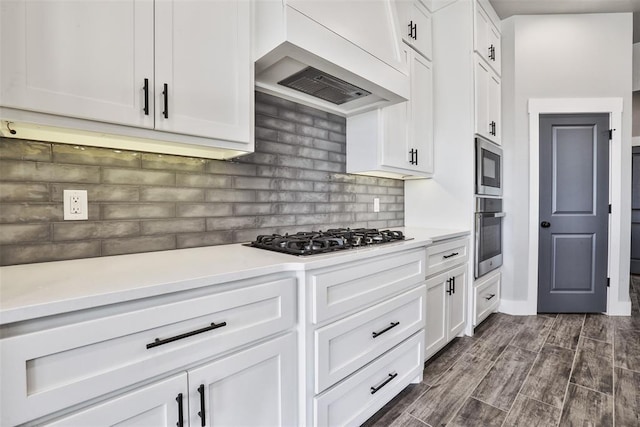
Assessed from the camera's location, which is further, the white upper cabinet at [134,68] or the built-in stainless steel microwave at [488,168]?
the built-in stainless steel microwave at [488,168]

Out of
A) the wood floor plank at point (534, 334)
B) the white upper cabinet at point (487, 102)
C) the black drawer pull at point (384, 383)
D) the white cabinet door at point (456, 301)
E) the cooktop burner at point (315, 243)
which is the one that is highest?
the white upper cabinet at point (487, 102)

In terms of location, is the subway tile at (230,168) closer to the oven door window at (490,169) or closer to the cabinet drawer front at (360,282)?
the cabinet drawer front at (360,282)

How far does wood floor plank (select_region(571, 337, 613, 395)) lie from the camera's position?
1980mm

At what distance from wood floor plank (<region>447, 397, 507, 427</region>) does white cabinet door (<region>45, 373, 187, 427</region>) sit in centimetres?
137

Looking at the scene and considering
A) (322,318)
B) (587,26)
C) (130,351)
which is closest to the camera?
(130,351)

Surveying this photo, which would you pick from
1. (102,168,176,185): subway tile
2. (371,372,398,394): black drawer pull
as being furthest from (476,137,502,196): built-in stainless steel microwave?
(102,168,176,185): subway tile

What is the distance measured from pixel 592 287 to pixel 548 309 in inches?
19.3

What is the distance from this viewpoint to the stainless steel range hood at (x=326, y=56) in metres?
1.40

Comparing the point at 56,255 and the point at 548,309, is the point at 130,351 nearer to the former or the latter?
the point at 56,255

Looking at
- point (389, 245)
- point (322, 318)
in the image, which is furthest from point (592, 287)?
point (322, 318)

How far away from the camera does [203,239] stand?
164 centimetres

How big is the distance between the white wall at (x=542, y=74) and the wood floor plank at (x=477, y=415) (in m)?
1.89

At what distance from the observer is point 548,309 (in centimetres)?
330

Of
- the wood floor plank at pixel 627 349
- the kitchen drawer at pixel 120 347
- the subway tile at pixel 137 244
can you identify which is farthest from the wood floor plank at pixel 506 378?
the subway tile at pixel 137 244
